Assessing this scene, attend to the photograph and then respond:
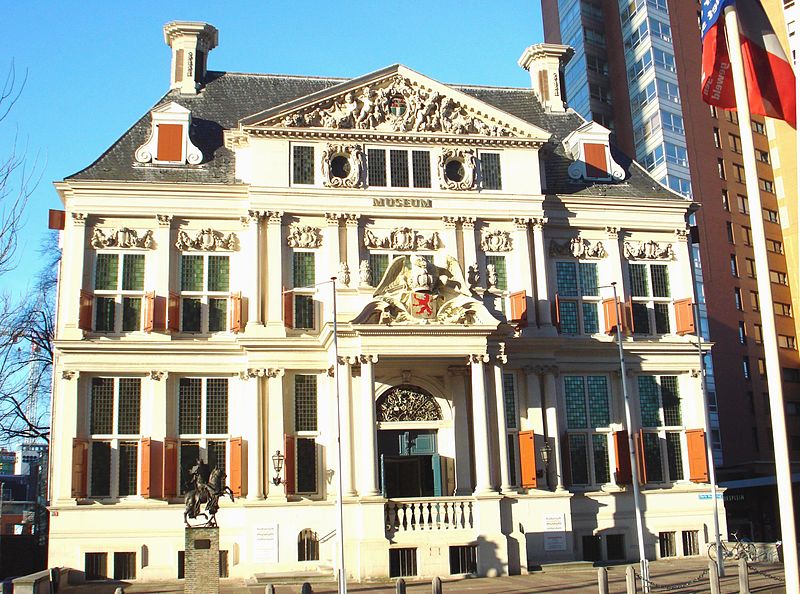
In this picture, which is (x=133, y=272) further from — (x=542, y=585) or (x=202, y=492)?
A: (x=542, y=585)

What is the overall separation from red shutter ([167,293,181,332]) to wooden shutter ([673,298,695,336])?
62.1 ft

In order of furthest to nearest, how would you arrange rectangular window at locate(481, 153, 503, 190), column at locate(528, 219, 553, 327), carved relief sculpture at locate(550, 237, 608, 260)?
carved relief sculpture at locate(550, 237, 608, 260) → rectangular window at locate(481, 153, 503, 190) → column at locate(528, 219, 553, 327)

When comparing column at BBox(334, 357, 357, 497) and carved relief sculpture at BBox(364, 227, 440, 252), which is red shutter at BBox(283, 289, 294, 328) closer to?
column at BBox(334, 357, 357, 497)

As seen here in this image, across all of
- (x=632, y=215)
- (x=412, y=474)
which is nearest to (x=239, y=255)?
(x=412, y=474)

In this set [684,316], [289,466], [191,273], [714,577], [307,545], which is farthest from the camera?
[684,316]

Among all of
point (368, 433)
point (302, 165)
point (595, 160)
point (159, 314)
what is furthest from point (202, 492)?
point (595, 160)

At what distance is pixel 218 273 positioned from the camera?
32.8 meters

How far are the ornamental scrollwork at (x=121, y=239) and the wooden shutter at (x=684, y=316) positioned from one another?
2000 centimetres

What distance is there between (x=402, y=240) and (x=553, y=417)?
8415 mm

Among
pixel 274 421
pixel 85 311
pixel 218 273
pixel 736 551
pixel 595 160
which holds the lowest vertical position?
pixel 736 551

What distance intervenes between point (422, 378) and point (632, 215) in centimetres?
1127

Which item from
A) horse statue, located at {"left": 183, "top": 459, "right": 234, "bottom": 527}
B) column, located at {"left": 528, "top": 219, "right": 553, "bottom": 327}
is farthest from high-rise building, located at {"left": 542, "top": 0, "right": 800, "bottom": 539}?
horse statue, located at {"left": 183, "top": 459, "right": 234, "bottom": 527}

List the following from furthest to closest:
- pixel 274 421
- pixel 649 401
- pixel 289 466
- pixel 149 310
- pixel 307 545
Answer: pixel 649 401 → pixel 149 310 → pixel 274 421 → pixel 289 466 → pixel 307 545

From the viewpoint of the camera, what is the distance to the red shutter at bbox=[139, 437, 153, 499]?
2988 cm
